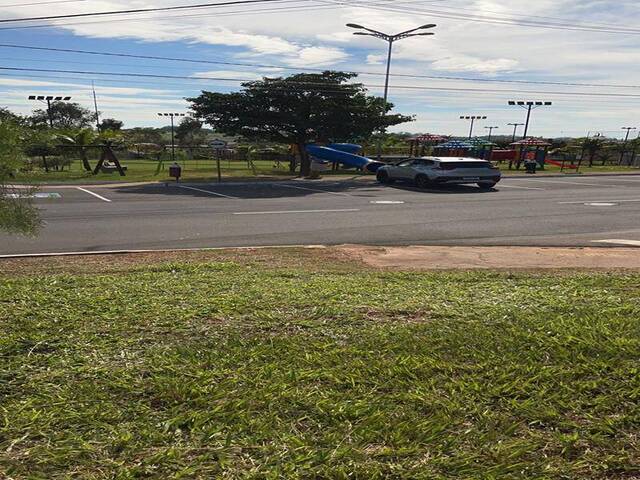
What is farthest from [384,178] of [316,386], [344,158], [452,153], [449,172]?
[316,386]

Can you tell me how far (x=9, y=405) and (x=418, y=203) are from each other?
54.7 feet

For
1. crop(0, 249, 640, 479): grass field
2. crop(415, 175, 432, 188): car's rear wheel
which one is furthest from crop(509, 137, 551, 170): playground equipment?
crop(0, 249, 640, 479): grass field

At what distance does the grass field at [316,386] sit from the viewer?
2.33 metres

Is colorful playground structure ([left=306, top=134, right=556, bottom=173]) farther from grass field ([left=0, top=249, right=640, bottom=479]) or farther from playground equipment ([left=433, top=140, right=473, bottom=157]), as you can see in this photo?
grass field ([left=0, top=249, right=640, bottom=479])

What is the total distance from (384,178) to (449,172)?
14.0ft

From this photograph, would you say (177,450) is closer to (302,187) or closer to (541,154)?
(302,187)

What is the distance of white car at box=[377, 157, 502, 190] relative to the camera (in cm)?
2450

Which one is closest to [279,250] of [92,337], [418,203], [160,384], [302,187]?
[92,337]

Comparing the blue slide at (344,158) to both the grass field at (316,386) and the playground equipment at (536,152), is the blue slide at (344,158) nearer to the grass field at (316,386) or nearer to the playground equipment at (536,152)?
the playground equipment at (536,152)

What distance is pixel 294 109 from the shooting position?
1191 inches

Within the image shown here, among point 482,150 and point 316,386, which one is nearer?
point 316,386

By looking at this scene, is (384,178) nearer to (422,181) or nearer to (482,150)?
(422,181)

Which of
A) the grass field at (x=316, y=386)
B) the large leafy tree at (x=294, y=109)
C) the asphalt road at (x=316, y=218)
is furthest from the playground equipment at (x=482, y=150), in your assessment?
the grass field at (x=316, y=386)

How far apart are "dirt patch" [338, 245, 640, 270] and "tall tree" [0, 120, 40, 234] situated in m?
4.82
